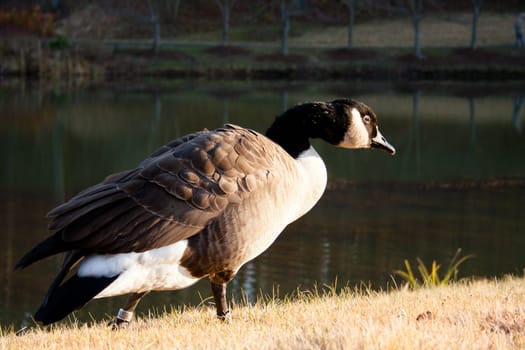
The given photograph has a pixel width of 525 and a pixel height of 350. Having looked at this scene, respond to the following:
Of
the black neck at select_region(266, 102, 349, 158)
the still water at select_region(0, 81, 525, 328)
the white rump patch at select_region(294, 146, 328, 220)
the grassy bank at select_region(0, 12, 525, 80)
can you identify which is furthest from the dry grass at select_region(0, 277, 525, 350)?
the grassy bank at select_region(0, 12, 525, 80)

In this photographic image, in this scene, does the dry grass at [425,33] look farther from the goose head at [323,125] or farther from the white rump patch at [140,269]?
the white rump patch at [140,269]

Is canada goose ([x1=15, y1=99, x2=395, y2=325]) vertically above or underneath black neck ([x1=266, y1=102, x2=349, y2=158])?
underneath

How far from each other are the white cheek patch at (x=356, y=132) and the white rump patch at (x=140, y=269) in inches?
70.6

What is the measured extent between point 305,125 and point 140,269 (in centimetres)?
185

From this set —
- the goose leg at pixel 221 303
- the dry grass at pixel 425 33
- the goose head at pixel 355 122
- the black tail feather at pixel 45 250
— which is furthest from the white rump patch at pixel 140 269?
the dry grass at pixel 425 33

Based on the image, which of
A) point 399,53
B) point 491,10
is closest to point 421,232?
point 399,53

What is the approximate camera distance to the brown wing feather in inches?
221

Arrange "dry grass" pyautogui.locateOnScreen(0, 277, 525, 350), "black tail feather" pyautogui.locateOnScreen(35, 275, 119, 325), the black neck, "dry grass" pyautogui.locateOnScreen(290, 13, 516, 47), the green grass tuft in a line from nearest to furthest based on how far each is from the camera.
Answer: "dry grass" pyautogui.locateOnScreen(0, 277, 525, 350), "black tail feather" pyautogui.locateOnScreen(35, 275, 119, 325), the black neck, the green grass tuft, "dry grass" pyautogui.locateOnScreen(290, 13, 516, 47)

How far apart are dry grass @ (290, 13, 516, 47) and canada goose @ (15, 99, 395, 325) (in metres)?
61.7

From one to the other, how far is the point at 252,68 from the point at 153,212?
5571cm

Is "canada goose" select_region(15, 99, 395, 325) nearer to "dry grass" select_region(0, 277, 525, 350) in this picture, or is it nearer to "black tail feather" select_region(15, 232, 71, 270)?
"black tail feather" select_region(15, 232, 71, 270)

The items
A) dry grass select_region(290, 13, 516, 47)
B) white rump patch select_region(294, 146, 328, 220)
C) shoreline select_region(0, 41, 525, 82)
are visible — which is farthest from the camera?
dry grass select_region(290, 13, 516, 47)

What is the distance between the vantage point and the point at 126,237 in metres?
5.61

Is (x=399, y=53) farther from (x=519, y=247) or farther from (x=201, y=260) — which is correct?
(x=201, y=260)
